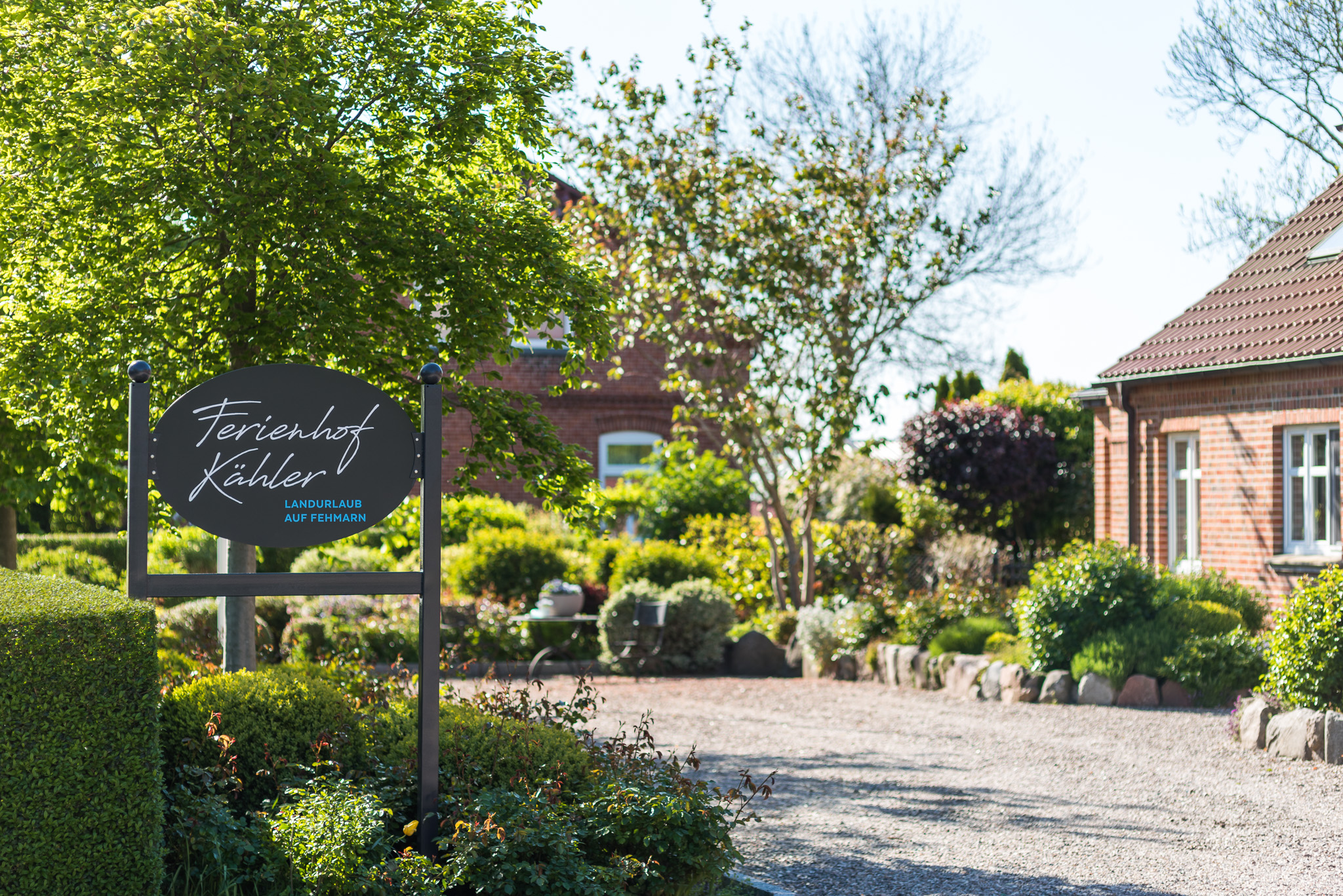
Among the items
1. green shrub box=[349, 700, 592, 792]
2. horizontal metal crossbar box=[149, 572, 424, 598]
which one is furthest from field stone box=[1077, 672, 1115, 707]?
horizontal metal crossbar box=[149, 572, 424, 598]

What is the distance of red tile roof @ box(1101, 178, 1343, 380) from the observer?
41.3ft

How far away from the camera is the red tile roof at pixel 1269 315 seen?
1258 cm

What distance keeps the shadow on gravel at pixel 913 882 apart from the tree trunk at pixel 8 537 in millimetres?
7610

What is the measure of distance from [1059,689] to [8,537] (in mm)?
9356

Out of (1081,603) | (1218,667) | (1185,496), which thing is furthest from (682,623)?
(1185,496)

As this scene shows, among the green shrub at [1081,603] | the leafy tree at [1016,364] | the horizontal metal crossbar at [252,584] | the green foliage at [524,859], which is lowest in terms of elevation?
the green foliage at [524,859]

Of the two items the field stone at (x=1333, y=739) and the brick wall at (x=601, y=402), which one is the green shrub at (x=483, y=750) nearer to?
the field stone at (x=1333, y=739)

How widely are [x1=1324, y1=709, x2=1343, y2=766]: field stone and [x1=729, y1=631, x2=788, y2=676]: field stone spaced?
6891mm

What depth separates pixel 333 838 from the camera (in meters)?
4.19

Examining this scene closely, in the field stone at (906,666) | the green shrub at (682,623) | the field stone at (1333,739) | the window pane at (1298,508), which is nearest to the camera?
the field stone at (1333,739)

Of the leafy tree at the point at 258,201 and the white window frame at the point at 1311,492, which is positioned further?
the white window frame at the point at 1311,492

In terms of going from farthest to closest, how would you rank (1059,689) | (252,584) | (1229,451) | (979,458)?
(979,458), (1229,451), (1059,689), (252,584)

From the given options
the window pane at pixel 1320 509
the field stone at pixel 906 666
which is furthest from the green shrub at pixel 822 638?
the window pane at pixel 1320 509

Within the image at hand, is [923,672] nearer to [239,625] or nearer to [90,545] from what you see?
[239,625]
